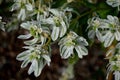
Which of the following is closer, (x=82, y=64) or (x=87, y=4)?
(x=87, y=4)

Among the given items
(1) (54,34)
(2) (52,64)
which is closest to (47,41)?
(1) (54,34)

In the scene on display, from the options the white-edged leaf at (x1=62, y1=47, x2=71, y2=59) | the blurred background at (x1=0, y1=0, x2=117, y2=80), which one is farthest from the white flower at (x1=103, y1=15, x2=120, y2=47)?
the blurred background at (x1=0, y1=0, x2=117, y2=80)

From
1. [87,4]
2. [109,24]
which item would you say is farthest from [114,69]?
[87,4]

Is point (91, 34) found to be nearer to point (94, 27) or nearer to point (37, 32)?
point (94, 27)

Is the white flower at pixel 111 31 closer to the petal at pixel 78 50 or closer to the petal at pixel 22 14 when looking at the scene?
the petal at pixel 78 50

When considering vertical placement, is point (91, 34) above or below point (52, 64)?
above

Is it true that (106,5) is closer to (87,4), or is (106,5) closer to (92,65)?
(87,4)
